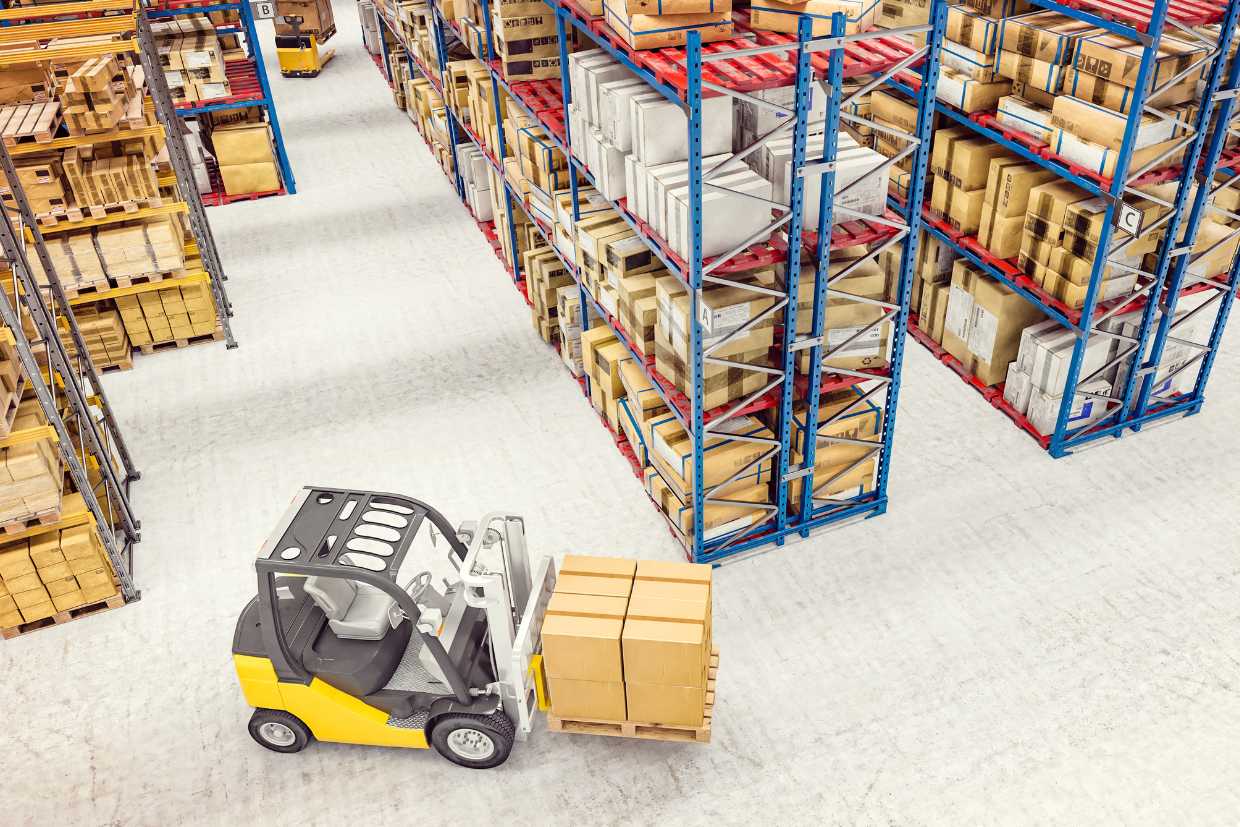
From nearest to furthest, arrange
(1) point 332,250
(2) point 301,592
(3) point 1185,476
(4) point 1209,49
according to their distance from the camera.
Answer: (2) point 301,592 < (4) point 1209,49 < (3) point 1185,476 < (1) point 332,250

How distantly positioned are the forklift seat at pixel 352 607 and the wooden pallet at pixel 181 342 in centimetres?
538

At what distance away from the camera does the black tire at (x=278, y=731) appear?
5242mm

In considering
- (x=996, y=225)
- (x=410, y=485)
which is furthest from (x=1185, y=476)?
(x=410, y=485)

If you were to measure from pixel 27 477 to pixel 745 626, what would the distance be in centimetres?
475

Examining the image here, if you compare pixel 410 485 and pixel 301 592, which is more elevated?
pixel 301 592

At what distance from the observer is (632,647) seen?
193 inches

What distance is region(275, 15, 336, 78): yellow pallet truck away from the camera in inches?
685

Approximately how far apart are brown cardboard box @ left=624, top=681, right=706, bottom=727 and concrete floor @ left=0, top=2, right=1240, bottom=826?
14.0 inches

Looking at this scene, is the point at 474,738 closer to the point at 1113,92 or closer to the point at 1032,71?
the point at 1113,92

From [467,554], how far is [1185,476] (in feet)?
18.6

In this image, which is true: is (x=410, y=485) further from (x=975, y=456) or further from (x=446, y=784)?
(x=975, y=456)

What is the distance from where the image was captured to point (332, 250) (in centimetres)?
1146

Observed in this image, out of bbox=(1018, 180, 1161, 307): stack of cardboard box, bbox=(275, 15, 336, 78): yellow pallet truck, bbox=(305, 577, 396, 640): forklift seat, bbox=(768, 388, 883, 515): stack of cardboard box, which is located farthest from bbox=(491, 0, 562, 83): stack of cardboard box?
bbox=(275, 15, 336, 78): yellow pallet truck

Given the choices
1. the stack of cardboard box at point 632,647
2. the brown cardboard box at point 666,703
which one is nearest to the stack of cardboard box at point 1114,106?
the stack of cardboard box at point 632,647
